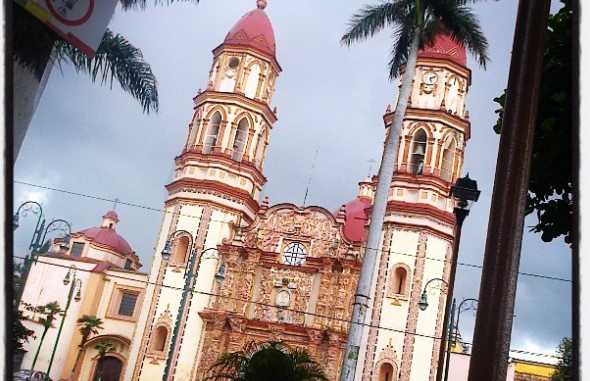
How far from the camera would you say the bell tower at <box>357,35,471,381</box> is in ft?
67.6

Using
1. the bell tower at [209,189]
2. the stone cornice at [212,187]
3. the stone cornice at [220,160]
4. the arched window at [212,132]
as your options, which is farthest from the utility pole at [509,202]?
the arched window at [212,132]

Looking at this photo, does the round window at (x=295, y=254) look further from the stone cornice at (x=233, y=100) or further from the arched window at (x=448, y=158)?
the arched window at (x=448, y=158)

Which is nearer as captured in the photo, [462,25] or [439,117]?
[462,25]

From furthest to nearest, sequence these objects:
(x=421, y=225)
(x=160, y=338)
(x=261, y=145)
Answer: (x=261, y=145), (x=160, y=338), (x=421, y=225)

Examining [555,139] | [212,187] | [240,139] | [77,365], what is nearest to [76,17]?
[555,139]

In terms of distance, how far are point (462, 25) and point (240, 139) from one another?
11.7 meters

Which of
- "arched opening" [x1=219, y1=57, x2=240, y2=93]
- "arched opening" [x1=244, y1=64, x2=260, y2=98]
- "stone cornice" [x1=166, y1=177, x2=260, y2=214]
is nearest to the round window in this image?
"stone cornice" [x1=166, y1=177, x2=260, y2=214]

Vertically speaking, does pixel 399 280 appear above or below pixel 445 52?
below

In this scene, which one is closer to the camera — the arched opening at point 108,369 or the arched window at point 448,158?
the arched window at point 448,158

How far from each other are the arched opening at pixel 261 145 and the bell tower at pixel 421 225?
5025 mm

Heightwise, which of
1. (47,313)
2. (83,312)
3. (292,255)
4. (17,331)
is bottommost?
(17,331)

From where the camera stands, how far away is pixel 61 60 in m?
7.34

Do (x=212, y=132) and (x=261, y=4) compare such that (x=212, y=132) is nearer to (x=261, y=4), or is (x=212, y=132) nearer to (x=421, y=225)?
(x=261, y=4)

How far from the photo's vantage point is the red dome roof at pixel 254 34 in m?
26.9
